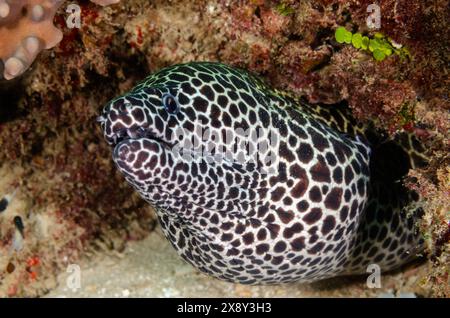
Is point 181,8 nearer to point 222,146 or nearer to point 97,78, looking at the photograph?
point 97,78

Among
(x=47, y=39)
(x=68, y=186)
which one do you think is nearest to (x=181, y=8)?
(x=47, y=39)

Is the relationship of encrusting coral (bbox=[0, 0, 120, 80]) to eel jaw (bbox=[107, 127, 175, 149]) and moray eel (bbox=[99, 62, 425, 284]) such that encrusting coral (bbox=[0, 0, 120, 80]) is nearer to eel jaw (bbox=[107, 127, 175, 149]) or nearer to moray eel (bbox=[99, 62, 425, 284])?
moray eel (bbox=[99, 62, 425, 284])

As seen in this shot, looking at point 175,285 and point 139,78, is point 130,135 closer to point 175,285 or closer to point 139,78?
point 139,78

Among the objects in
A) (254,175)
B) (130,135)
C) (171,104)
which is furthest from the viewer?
(254,175)

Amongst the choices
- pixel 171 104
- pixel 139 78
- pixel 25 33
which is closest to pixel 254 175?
pixel 171 104

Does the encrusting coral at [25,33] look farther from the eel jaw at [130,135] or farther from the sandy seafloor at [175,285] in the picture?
the sandy seafloor at [175,285]

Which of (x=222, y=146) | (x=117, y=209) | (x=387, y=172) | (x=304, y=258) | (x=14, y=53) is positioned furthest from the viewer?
(x=117, y=209)
